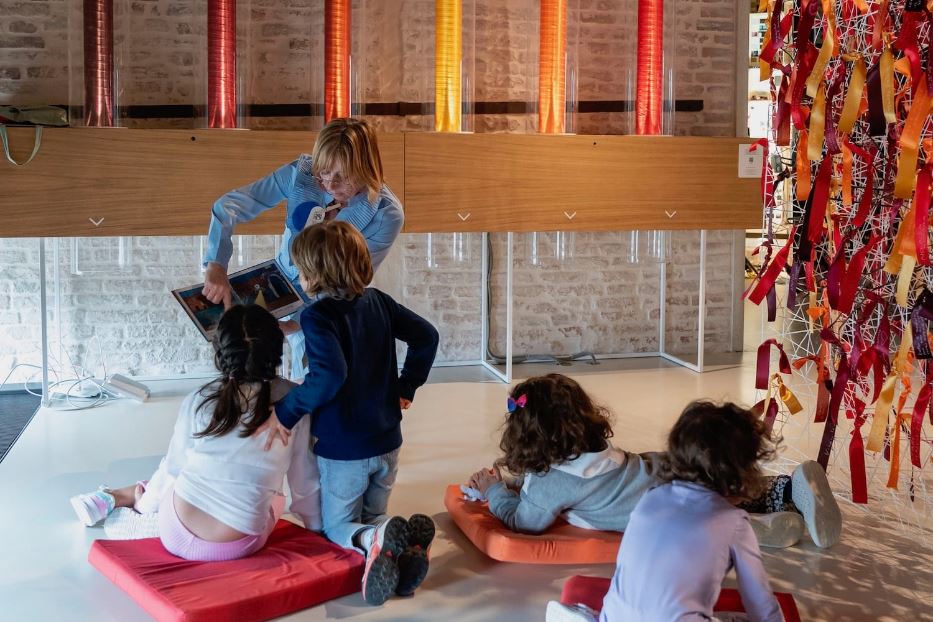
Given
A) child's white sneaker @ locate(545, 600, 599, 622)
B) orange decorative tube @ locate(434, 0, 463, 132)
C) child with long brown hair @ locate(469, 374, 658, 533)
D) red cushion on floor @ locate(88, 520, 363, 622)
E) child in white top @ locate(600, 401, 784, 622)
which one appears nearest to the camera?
child in white top @ locate(600, 401, 784, 622)

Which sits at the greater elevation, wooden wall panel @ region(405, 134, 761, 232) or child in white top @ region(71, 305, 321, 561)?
wooden wall panel @ region(405, 134, 761, 232)

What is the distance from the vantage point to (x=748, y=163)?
5902 mm

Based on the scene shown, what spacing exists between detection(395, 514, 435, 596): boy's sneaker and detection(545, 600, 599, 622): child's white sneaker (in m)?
0.42

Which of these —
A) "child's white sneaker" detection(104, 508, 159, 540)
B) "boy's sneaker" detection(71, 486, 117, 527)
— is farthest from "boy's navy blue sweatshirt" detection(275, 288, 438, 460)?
"boy's sneaker" detection(71, 486, 117, 527)

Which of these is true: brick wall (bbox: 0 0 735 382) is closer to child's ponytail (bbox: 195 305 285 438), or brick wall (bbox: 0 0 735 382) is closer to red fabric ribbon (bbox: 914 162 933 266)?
child's ponytail (bbox: 195 305 285 438)

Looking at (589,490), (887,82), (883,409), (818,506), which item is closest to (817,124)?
(887,82)

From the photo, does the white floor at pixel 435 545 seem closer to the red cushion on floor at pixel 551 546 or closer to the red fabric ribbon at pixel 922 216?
the red cushion on floor at pixel 551 546

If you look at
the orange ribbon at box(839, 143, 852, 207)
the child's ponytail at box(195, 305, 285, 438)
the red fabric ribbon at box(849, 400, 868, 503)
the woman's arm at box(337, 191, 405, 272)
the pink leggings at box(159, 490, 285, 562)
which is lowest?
the pink leggings at box(159, 490, 285, 562)

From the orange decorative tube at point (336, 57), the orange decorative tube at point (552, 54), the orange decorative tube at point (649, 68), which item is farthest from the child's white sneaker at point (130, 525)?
the orange decorative tube at point (649, 68)

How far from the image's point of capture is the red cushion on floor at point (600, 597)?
273 cm

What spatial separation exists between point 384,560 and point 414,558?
10 centimetres

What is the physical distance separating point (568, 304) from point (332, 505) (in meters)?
3.52

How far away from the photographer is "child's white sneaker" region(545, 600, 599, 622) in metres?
2.51

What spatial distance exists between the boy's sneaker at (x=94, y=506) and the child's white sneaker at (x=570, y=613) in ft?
5.31
